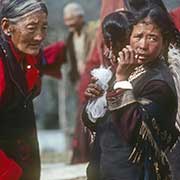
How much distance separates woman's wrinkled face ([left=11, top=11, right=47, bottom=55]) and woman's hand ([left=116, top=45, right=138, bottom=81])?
0.53 m

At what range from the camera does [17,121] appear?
15.7 feet

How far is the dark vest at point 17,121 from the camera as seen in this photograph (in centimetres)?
471

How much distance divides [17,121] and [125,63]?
2.22 feet

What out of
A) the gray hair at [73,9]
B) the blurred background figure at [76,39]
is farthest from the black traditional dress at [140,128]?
the gray hair at [73,9]

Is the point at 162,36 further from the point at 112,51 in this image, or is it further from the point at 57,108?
the point at 57,108

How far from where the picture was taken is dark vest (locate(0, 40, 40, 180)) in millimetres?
4711

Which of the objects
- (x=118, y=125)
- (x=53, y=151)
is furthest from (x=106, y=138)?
(x=53, y=151)

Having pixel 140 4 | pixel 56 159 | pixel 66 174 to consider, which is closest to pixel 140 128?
pixel 140 4

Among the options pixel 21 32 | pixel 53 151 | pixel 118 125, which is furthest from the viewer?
pixel 53 151

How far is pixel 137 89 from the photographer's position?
4488mm

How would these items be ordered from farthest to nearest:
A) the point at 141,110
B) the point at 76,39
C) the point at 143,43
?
the point at 76,39 < the point at 143,43 < the point at 141,110

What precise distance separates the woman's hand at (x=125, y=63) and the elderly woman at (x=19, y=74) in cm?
54

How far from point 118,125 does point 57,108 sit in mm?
8636

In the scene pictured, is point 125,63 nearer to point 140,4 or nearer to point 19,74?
point 140,4
